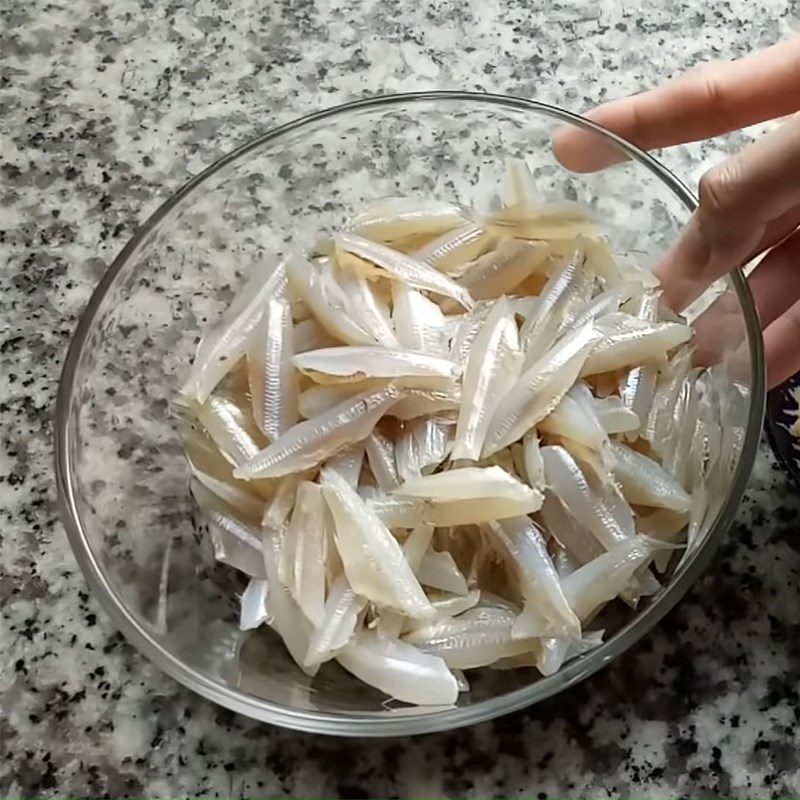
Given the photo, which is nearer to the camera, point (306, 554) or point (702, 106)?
point (306, 554)

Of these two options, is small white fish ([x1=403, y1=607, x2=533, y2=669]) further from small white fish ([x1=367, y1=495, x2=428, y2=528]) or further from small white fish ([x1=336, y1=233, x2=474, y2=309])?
small white fish ([x1=336, y1=233, x2=474, y2=309])

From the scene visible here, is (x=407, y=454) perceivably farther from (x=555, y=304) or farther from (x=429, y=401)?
(x=555, y=304)

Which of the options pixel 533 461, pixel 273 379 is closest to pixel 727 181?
pixel 533 461

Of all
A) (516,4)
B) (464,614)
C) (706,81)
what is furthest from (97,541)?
(516,4)

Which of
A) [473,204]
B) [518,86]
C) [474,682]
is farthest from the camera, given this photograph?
[518,86]

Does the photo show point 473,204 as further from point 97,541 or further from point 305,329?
point 97,541

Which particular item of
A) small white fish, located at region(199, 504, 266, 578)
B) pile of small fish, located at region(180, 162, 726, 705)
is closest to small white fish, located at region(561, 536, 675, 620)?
pile of small fish, located at region(180, 162, 726, 705)
